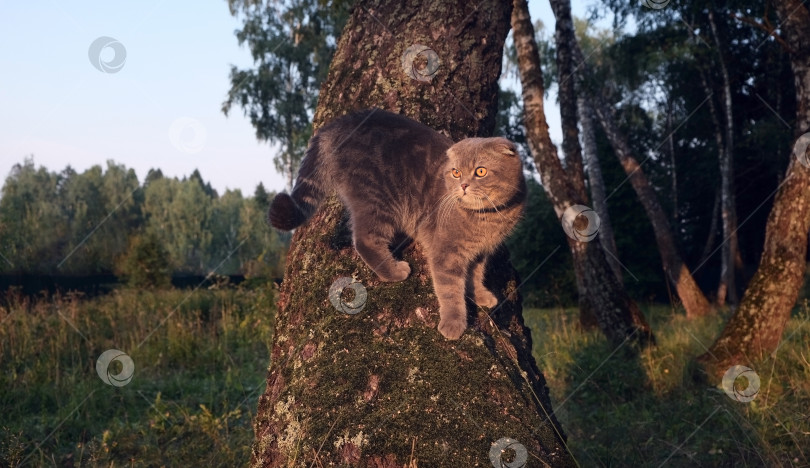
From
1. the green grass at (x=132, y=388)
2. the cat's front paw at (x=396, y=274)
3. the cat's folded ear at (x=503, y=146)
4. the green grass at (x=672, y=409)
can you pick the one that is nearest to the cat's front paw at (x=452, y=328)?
the cat's front paw at (x=396, y=274)

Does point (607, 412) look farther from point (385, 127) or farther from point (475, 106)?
point (385, 127)

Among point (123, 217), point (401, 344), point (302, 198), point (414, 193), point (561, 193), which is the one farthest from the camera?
point (123, 217)

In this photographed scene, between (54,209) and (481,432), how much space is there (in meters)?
43.3

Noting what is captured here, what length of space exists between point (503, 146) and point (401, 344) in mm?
930

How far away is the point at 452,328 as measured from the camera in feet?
8.30

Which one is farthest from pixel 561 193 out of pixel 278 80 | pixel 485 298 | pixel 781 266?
pixel 278 80

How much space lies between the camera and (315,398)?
8.00 ft

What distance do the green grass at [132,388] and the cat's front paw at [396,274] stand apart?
224 centimetres

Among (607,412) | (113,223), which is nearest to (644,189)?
(607,412)

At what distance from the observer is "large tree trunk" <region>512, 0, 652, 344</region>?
770cm

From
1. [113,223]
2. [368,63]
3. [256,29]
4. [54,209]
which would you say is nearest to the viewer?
[368,63]

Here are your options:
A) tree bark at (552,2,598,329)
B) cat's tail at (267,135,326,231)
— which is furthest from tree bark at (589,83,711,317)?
cat's tail at (267,135,326,231)

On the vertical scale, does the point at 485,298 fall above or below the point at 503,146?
below

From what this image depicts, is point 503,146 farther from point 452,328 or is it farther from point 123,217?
point 123,217
